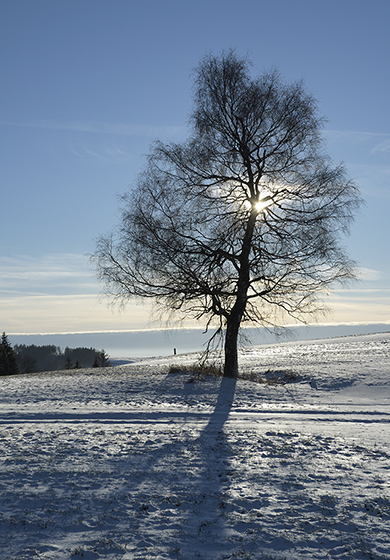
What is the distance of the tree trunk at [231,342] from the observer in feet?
63.0

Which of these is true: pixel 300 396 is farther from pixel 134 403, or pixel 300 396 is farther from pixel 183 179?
pixel 183 179

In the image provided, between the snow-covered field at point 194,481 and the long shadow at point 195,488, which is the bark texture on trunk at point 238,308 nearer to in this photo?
the snow-covered field at point 194,481

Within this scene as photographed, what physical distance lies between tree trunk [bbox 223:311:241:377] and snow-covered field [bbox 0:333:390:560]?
15.5 ft

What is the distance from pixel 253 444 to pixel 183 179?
39.0 ft

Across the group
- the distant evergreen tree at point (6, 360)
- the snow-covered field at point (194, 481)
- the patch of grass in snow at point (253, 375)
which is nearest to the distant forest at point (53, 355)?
the distant evergreen tree at point (6, 360)

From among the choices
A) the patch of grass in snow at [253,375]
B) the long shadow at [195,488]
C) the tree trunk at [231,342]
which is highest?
the tree trunk at [231,342]

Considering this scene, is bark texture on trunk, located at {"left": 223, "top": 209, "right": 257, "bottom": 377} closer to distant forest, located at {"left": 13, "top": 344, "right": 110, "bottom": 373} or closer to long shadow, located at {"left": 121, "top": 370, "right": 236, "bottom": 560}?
long shadow, located at {"left": 121, "top": 370, "right": 236, "bottom": 560}

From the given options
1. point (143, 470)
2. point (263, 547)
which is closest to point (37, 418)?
point (143, 470)

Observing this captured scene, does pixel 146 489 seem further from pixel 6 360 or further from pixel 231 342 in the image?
pixel 6 360

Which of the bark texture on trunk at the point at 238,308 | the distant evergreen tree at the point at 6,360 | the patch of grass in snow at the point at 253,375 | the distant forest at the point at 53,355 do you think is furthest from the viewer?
the distant forest at the point at 53,355

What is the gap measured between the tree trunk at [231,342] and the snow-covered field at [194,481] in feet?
15.5

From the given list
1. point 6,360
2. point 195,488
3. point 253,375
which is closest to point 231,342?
point 253,375

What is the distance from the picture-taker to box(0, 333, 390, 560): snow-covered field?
531 centimetres

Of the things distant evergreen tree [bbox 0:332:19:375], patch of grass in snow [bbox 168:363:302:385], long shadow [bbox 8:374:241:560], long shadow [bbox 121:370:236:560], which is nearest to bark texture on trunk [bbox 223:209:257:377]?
patch of grass in snow [bbox 168:363:302:385]
